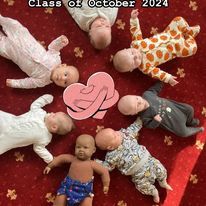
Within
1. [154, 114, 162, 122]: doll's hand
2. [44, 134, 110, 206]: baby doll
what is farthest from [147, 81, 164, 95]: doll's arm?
[44, 134, 110, 206]: baby doll

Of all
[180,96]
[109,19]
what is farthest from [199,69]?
[109,19]

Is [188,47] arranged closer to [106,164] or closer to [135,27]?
[135,27]

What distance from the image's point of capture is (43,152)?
63.3 inches

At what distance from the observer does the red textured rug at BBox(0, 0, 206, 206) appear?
1635 millimetres

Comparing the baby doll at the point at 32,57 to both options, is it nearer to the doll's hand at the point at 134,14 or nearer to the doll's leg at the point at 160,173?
the doll's hand at the point at 134,14

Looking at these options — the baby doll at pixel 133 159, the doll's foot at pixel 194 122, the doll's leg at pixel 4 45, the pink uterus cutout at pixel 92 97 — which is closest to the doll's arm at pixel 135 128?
the baby doll at pixel 133 159

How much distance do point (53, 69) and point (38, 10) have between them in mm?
271

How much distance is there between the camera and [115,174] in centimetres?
169

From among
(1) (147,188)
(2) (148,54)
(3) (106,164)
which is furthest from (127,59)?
(1) (147,188)

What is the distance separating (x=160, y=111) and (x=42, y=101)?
0.47 metres

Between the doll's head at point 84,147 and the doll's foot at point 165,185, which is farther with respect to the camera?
the doll's foot at point 165,185

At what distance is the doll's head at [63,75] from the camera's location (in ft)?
5.14

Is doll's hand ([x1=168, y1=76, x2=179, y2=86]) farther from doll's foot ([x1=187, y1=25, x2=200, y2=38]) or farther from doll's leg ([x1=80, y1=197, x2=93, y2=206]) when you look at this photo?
→ doll's leg ([x1=80, y1=197, x2=93, y2=206])

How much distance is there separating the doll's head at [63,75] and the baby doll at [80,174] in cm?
22
